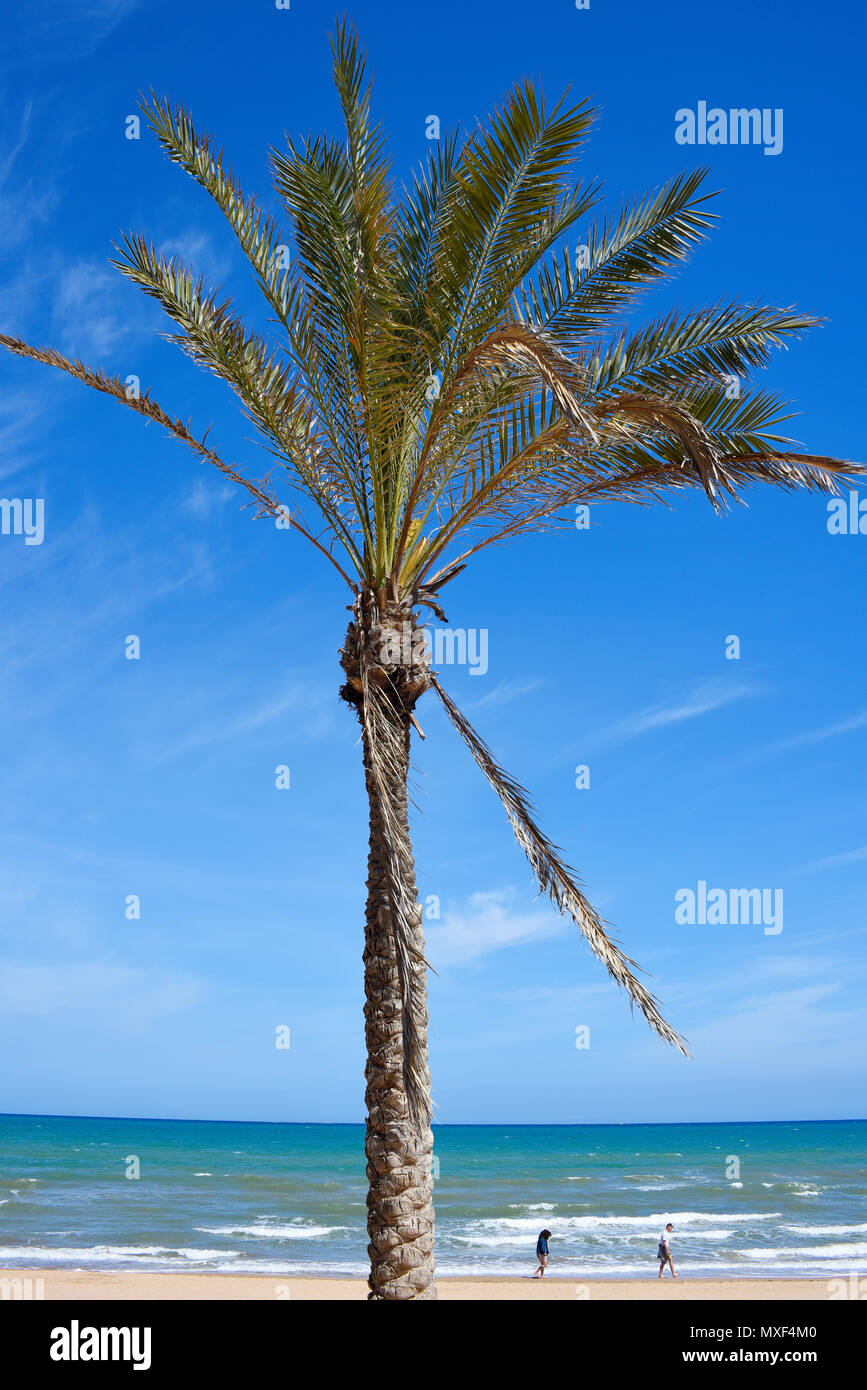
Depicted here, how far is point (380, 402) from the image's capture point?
768 cm

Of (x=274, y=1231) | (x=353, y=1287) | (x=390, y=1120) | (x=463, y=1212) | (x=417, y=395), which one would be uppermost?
(x=417, y=395)

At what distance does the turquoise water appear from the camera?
2222cm

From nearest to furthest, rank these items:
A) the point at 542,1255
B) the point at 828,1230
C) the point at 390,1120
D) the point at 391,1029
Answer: the point at 390,1120
the point at 391,1029
the point at 542,1255
the point at 828,1230

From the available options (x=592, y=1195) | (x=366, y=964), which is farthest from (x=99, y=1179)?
(x=366, y=964)

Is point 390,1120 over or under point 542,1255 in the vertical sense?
over

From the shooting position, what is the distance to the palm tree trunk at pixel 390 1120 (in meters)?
6.88

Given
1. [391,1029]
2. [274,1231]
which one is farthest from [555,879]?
[274,1231]

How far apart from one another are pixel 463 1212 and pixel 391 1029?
27.8 metres

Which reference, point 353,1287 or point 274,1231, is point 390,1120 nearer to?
point 353,1287

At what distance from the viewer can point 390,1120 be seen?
702 cm

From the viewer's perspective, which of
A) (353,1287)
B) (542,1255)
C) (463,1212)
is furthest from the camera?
(463,1212)

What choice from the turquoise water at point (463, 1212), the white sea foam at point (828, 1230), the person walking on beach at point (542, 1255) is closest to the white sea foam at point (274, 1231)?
the turquoise water at point (463, 1212)
